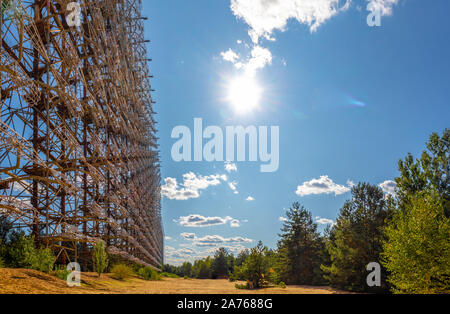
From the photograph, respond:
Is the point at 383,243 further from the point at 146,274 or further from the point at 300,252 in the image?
the point at 146,274

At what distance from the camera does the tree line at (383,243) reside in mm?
13477

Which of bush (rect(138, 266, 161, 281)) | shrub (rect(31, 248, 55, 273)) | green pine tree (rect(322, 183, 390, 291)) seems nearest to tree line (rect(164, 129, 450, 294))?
green pine tree (rect(322, 183, 390, 291))

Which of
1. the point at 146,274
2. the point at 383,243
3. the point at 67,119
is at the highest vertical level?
the point at 67,119

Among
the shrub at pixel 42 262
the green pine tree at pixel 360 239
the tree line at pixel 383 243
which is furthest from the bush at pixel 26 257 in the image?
the green pine tree at pixel 360 239

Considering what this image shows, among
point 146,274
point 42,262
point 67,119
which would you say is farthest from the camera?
point 146,274

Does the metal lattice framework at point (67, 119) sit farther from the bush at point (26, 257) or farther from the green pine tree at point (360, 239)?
the green pine tree at point (360, 239)

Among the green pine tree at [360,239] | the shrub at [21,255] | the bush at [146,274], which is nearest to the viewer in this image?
the shrub at [21,255]

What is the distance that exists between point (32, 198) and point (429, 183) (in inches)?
1254

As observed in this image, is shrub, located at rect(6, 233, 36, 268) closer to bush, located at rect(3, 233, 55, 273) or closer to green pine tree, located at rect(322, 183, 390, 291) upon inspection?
bush, located at rect(3, 233, 55, 273)

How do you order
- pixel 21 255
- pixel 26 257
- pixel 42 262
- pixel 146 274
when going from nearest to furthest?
pixel 26 257
pixel 21 255
pixel 42 262
pixel 146 274

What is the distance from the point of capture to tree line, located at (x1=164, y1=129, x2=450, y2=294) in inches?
531

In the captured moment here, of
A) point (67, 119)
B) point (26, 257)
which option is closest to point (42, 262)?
point (26, 257)

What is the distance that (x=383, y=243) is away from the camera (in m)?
23.0
